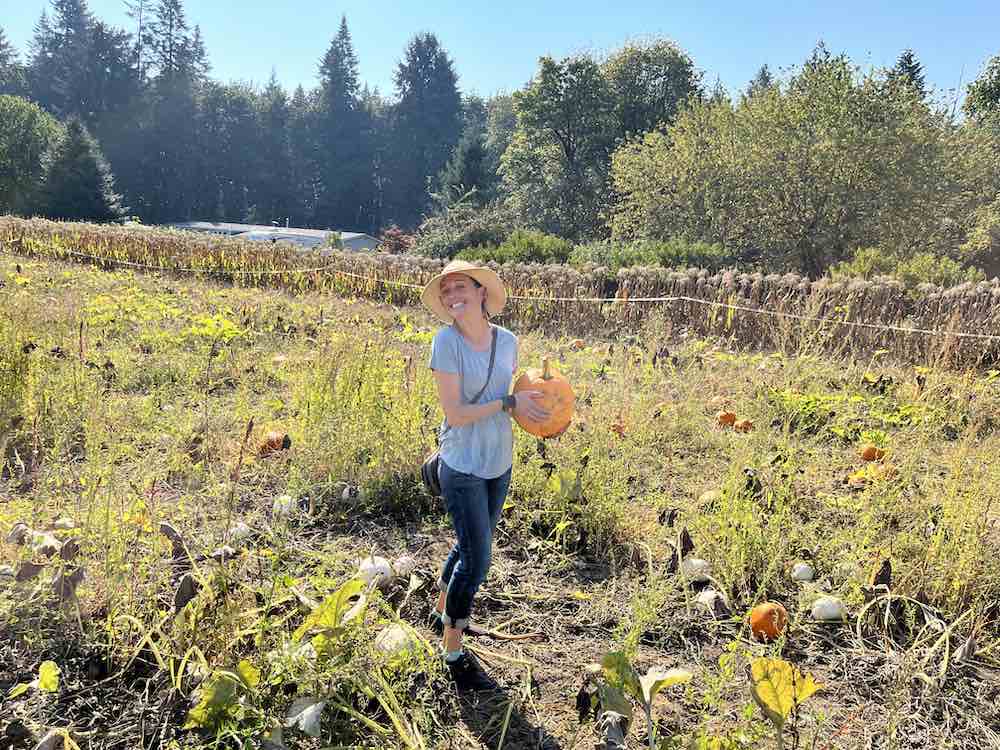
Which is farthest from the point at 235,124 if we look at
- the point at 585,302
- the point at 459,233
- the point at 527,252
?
the point at 585,302

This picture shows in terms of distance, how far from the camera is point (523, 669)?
7.95 feet

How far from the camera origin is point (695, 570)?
9.23 ft

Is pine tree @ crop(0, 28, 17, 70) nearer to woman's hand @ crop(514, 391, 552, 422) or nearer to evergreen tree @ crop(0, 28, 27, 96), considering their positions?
evergreen tree @ crop(0, 28, 27, 96)

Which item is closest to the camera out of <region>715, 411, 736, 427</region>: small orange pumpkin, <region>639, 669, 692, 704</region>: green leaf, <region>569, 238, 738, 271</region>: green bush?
<region>639, 669, 692, 704</region>: green leaf

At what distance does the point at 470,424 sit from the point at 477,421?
0.03 m

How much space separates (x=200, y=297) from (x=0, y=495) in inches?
263

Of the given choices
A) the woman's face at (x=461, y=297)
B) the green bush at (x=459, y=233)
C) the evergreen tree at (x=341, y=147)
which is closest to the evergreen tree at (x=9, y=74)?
the evergreen tree at (x=341, y=147)

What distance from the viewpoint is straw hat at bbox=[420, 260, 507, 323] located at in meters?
2.28

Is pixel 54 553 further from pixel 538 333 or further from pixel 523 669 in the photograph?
pixel 538 333

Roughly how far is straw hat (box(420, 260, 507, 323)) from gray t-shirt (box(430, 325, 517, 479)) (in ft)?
0.34

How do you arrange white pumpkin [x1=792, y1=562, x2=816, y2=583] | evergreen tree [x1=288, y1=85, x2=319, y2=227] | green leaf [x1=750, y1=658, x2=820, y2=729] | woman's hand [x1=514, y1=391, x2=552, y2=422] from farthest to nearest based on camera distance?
evergreen tree [x1=288, y1=85, x2=319, y2=227], white pumpkin [x1=792, y1=562, x2=816, y2=583], woman's hand [x1=514, y1=391, x2=552, y2=422], green leaf [x1=750, y1=658, x2=820, y2=729]

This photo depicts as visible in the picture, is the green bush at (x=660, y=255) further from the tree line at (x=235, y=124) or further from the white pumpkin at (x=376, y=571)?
the tree line at (x=235, y=124)

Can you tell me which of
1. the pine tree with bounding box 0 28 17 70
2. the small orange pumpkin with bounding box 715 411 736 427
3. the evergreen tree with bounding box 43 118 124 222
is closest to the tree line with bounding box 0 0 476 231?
the pine tree with bounding box 0 28 17 70

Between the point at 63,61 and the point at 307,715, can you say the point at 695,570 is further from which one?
the point at 63,61
